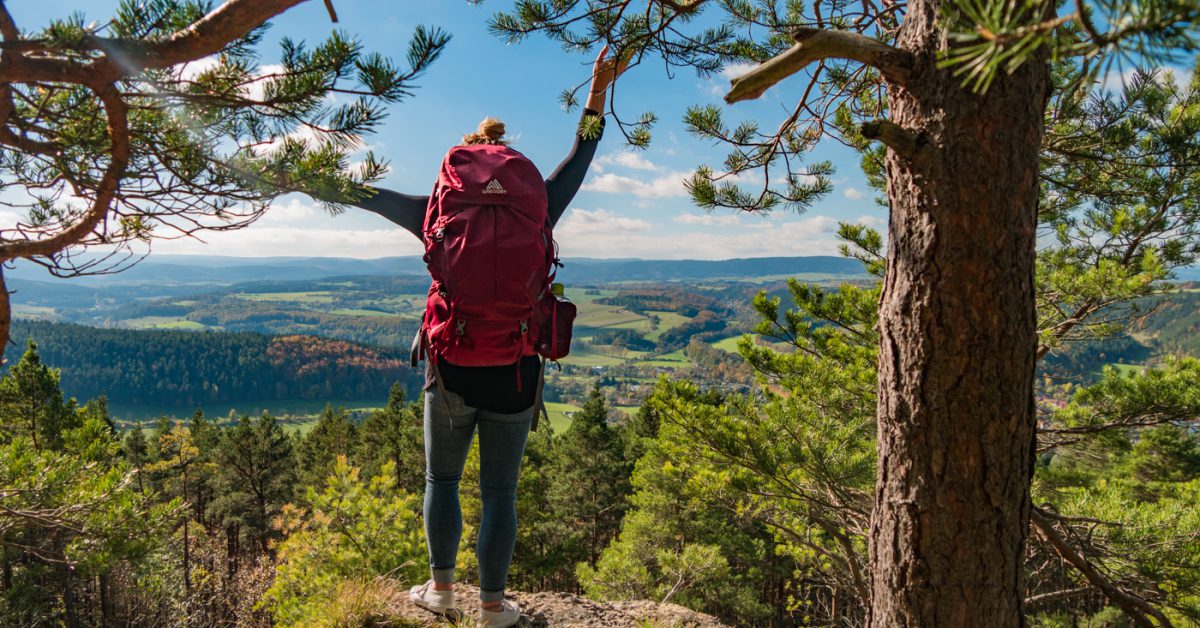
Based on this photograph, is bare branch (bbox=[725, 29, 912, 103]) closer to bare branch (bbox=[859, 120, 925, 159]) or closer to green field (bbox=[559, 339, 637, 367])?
bare branch (bbox=[859, 120, 925, 159])

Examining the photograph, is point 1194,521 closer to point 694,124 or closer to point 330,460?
point 694,124

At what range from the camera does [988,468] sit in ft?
4.48

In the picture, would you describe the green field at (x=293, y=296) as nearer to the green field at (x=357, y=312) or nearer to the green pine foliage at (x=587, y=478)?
the green field at (x=357, y=312)

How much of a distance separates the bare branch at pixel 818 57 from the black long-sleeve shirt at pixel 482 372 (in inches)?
33.8

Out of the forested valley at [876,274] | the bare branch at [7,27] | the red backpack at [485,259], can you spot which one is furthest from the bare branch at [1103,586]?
the bare branch at [7,27]

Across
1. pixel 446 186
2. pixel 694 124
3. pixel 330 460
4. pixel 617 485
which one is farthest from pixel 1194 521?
pixel 330 460

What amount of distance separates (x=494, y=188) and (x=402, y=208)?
36 cm

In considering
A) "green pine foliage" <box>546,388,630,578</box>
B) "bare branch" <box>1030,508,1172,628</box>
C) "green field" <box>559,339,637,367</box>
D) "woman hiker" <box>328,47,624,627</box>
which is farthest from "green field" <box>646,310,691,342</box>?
"woman hiker" <box>328,47,624,627</box>

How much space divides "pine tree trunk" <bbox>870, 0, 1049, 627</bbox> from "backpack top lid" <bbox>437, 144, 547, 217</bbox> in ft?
3.45

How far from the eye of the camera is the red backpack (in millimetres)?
1771

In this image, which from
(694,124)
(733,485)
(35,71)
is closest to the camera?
(35,71)

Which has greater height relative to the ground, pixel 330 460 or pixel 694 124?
pixel 694 124

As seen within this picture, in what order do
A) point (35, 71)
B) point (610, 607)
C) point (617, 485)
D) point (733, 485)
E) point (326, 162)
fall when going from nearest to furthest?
point (35, 71) < point (326, 162) < point (610, 607) < point (733, 485) < point (617, 485)

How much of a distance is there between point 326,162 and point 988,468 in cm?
183
